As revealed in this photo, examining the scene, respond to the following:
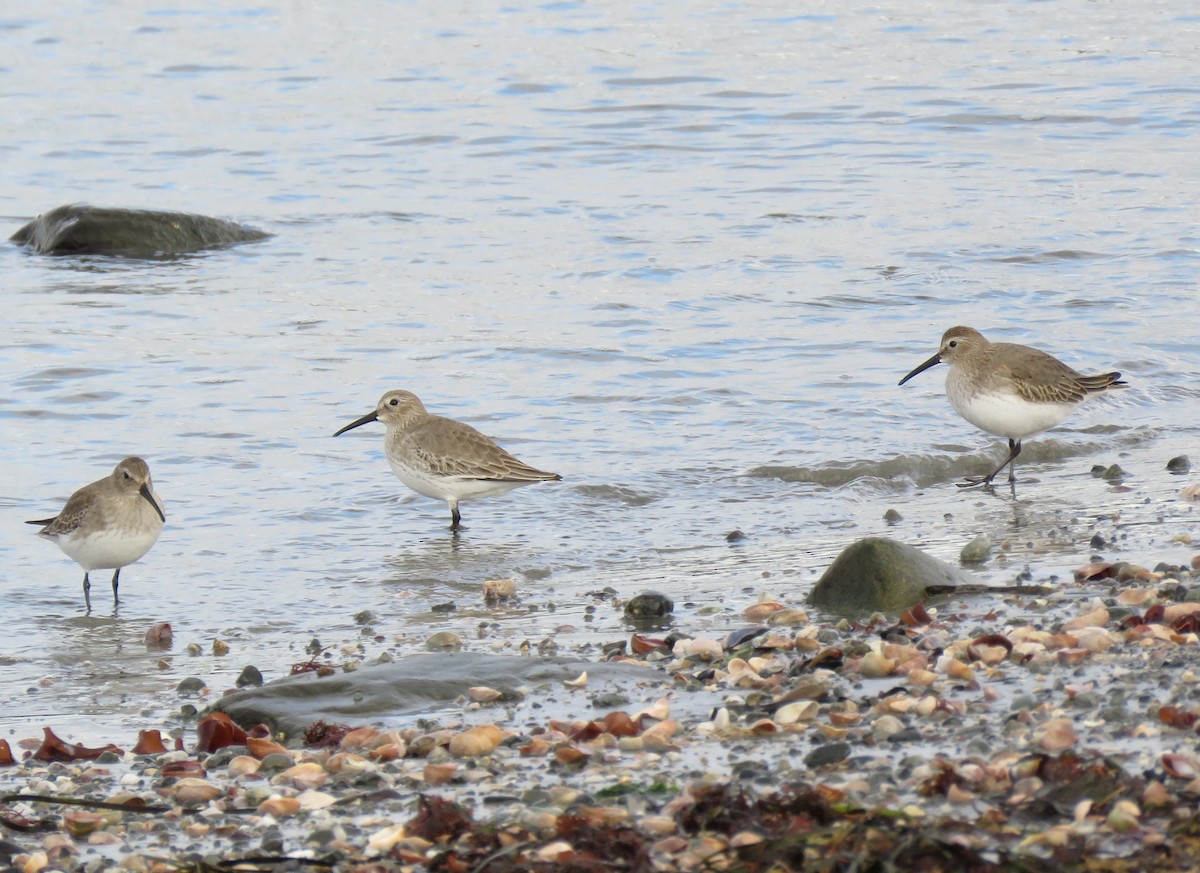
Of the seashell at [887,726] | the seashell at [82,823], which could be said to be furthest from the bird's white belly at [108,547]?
the seashell at [887,726]

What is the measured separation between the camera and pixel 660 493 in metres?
11.4

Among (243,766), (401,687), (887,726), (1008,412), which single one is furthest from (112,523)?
(1008,412)

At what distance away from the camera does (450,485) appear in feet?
35.8

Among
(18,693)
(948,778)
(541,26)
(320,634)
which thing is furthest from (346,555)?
(541,26)

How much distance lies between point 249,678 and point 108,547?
2.01m

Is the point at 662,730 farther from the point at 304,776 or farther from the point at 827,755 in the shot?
the point at 304,776

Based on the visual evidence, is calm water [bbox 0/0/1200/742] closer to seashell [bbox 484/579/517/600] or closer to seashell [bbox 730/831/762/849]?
seashell [bbox 484/579/517/600]

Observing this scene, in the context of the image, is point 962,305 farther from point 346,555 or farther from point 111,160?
point 111,160

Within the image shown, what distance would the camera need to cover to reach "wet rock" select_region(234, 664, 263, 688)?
25.0 ft

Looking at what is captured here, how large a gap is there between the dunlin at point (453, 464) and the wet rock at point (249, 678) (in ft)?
10.8

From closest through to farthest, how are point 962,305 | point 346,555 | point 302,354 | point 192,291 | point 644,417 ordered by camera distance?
point 346,555 < point 644,417 < point 302,354 < point 962,305 < point 192,291

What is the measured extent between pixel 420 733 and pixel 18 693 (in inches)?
97.1

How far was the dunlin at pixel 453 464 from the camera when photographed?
10891mm

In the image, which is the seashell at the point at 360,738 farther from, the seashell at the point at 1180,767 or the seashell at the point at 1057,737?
the seashell at the point at 1180,767
